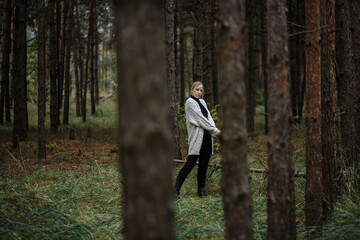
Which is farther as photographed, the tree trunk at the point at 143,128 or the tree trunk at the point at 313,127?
the tree trunk at the point at 313,127

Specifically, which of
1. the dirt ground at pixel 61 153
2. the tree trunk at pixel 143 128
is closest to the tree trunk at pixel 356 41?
the dirt ground at pixel 61 153

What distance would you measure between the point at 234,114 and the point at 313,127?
165cm


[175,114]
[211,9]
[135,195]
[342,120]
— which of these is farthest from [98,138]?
[135,195]

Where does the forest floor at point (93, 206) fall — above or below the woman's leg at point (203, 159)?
below

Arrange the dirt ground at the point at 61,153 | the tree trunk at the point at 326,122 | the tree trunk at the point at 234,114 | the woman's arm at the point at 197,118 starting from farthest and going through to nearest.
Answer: the dirt ground at the point at 61,153 → the woman's arm at the point at 197,118 → the tree trunk at the point at 326,122 → the tree trunk at the point at 234,114

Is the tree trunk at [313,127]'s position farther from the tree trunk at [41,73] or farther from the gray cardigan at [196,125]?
the tree trunk at [41,73]

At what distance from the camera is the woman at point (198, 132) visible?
582 cm

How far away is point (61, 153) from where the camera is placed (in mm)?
10477

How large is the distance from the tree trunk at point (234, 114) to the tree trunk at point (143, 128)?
1013 mm

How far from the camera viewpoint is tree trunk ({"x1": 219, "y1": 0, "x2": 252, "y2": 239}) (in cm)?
237

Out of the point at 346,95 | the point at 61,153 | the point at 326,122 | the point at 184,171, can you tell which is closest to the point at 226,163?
the point at 326,122

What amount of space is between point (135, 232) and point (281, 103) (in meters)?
1.94

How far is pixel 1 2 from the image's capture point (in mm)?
20359

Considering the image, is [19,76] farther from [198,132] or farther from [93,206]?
[198,132]
